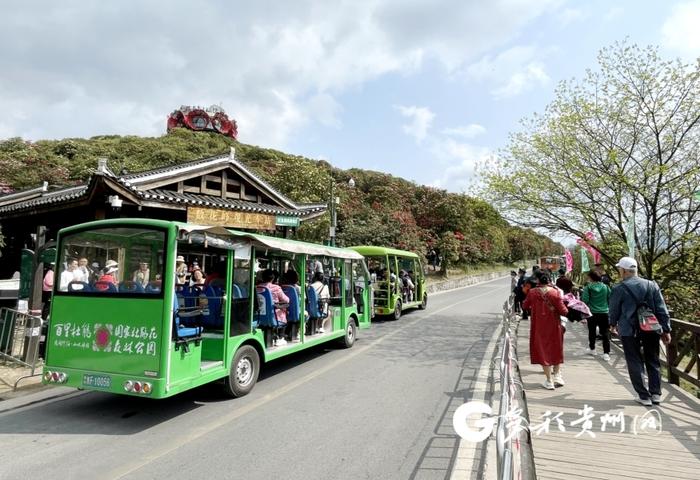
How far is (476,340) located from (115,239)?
→ 876cm

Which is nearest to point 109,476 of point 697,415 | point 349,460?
point 349,460

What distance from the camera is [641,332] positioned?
579 centimetres

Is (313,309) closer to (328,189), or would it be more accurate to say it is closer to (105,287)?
(105,287)

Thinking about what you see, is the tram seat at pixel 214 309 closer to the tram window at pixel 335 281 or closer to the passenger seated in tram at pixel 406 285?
the tram window at pixel 335 281

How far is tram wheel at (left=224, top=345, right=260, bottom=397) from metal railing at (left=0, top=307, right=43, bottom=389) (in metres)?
4.10

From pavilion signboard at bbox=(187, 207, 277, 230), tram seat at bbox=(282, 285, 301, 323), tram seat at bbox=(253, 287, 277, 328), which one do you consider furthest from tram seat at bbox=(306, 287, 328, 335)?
pavilion signboard at bbox=(187, 207, 277, 230)

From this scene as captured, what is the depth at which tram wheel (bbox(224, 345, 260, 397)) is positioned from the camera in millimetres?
6039

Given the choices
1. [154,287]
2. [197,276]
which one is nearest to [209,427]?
[154,287]

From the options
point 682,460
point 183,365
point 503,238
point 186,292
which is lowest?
point 682,460

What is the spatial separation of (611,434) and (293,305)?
5.15 m

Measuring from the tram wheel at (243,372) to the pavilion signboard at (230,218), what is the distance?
703 centimetres

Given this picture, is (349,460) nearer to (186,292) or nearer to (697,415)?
(186,292)

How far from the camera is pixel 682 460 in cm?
407

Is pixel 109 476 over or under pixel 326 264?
under
